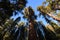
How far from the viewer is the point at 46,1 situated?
60.3 feet

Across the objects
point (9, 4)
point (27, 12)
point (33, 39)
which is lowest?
point (33, 39)

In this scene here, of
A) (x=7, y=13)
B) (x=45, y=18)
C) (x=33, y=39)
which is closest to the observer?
(x=7, y=13)

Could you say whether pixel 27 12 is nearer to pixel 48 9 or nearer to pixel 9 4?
pixel 48 9

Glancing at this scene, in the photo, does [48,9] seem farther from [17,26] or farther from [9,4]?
[9,4]

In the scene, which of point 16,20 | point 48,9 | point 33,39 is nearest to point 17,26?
point 16,20

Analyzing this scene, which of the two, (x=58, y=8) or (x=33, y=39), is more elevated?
(x=58, y=8)

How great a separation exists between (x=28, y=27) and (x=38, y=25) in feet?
3.24

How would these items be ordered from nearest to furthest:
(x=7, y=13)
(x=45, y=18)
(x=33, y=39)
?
(x=7, y=13) < (x=33, y=39) < (x=45, y=18)

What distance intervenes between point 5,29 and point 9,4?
470cm

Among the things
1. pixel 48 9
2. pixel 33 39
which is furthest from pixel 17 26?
pixel 48 9

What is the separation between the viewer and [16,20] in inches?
710

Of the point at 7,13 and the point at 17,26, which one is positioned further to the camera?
the point at 17,26

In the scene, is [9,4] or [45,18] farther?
[45,18]

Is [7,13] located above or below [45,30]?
above
